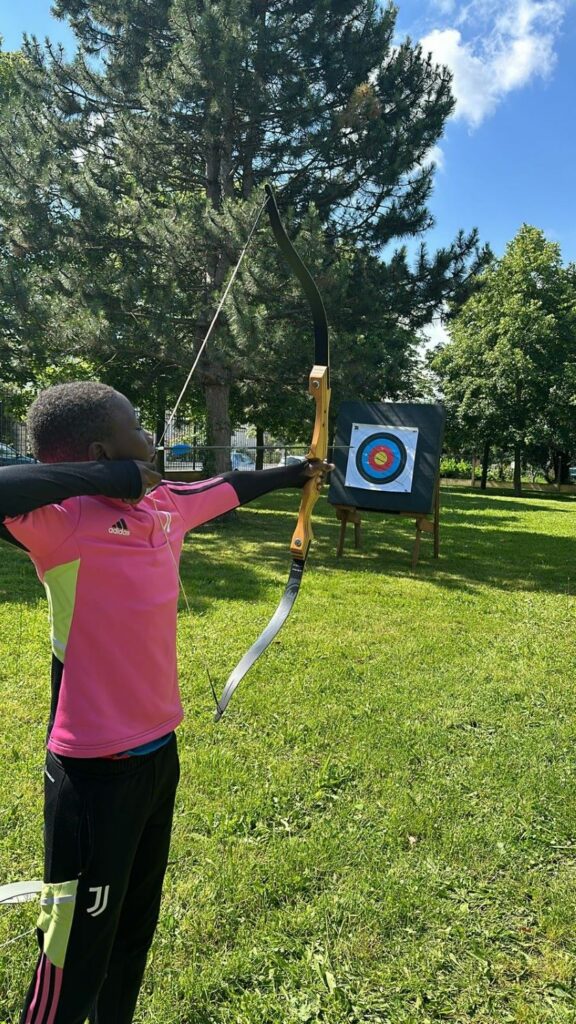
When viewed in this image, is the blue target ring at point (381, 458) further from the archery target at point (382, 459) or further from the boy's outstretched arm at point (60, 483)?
the boy's outstretched arm at point (60, 483)

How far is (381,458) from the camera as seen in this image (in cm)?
721

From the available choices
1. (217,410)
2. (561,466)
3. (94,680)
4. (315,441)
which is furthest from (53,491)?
(561,466)

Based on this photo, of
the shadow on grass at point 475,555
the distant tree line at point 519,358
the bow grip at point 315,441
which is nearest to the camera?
the bow grip at point 315,441

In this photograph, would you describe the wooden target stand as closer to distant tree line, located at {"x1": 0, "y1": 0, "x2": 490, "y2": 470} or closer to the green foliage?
distant tree line, located at {"x1": 0, "y1": 0, "x2": 490, "y2": 470}

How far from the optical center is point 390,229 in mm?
8688

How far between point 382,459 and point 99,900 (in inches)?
255

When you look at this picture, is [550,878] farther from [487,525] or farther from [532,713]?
[487,525]

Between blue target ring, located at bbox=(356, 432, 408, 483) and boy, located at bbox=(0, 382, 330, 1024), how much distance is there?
614cm

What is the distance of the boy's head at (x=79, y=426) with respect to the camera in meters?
1.05

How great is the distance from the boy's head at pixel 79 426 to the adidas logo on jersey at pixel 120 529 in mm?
114

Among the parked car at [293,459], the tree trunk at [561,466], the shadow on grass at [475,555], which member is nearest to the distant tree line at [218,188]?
the shadow on grass at [475,555]

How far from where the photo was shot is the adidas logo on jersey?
1.05 m

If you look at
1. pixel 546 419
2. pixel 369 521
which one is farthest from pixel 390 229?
pixel 546 419

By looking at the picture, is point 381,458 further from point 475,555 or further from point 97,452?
point 97,452
